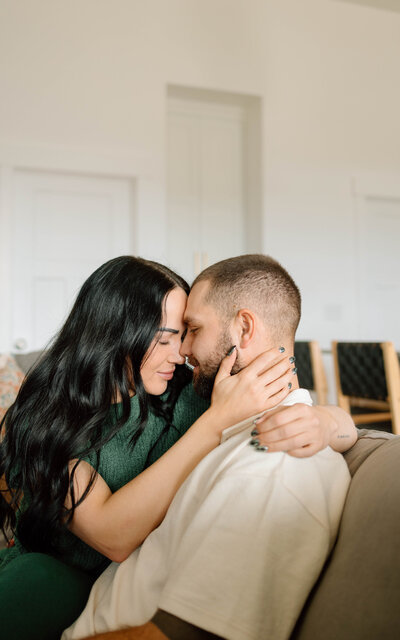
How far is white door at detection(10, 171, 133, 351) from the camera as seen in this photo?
387 cm

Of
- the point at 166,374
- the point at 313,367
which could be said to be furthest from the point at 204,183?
the point at 166,374

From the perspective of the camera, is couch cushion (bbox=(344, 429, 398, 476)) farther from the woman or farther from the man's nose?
the man's nose

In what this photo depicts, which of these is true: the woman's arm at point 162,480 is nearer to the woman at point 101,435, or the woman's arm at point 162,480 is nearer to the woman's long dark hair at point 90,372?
the woman at point 101,435

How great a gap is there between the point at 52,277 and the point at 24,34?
71.9 inches

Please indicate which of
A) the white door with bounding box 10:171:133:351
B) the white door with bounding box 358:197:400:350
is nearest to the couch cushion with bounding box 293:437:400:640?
the white door with bounding box 10:171:133:351

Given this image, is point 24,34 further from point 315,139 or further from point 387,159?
point 387,159

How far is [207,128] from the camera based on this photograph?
4633 millimetres

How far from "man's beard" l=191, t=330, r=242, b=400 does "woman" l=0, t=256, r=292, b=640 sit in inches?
1.4

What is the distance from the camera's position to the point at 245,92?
441 cm

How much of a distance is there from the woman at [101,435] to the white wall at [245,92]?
2819 millimetres

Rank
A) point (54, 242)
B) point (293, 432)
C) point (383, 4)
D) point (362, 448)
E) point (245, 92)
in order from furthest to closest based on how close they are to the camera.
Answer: point (383, 4), point (245, 92), point (54, 242), point (362, 448), point (293, 432)

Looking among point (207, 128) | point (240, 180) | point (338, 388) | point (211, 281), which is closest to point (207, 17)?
point (207, 128)

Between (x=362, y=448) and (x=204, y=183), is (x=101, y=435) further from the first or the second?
(x=204, y=183)

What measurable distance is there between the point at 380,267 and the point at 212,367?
426 cm
